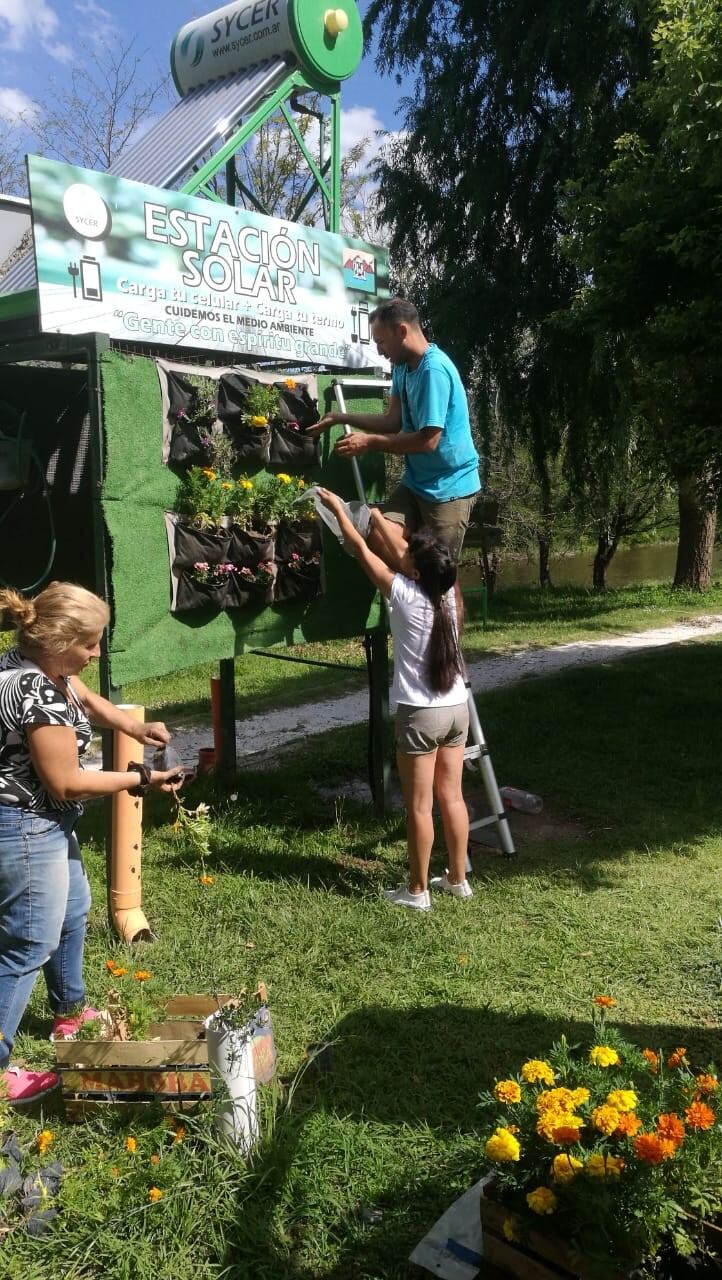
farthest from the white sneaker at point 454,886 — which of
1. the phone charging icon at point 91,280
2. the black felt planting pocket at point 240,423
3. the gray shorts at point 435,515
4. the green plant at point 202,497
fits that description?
the phone charging icon at point 91,280

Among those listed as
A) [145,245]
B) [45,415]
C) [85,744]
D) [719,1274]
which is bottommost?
[719,1274]

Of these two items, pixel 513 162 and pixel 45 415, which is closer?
pixel 45 415

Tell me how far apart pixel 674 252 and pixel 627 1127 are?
20.1ft

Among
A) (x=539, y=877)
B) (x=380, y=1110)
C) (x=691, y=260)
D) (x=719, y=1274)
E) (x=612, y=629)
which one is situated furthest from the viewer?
(x=612, y=629)

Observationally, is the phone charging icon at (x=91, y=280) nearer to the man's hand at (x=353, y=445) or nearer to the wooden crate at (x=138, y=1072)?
the man's hand at (x=353, y=445)

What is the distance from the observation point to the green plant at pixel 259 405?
483 cm

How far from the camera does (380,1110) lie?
3.12 m

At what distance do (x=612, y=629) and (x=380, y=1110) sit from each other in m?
11.5

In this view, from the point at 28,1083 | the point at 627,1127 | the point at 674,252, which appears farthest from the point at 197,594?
the point at 674,252

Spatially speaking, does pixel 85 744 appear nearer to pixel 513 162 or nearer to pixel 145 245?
pixel 145 245

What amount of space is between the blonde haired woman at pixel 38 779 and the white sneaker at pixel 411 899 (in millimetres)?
1935

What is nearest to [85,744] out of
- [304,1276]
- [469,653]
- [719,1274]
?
[304,1276]

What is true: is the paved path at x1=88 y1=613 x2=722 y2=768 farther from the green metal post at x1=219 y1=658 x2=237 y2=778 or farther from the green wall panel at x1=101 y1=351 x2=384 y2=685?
the green wall panel at x1=101 y1=351 x2=384 y2=685

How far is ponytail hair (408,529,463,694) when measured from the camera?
4484mm
